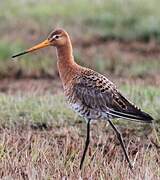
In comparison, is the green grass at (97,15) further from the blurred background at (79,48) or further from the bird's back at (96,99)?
the bird's back at (96,99)

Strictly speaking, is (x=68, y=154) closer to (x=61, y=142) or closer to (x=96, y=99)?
(x=61, y=142)

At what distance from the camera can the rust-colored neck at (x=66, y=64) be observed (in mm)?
6535

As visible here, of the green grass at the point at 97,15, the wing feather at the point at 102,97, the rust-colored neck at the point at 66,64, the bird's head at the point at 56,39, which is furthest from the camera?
the green grass at the point at 97,15

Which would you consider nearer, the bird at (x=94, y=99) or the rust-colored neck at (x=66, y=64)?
the bird at (x=94, y=99)

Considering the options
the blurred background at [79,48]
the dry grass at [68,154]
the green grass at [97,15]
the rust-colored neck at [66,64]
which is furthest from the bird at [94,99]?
the green grass at [97,15]

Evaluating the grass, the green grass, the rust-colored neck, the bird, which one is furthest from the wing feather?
the green grass

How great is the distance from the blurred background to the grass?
0.09 feet

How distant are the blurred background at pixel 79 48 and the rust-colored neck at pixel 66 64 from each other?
1271 mm

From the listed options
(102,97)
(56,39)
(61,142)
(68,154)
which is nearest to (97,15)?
(61,142)

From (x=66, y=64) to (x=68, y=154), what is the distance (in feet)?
2.68

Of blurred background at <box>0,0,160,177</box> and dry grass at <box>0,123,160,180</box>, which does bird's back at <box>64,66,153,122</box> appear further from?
blurred background at <box>0,0,160,177</box>

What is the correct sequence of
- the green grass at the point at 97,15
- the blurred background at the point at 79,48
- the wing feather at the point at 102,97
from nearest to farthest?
the wing feather at the point at 102,97
the blurred background at the point at 79,48
the green grass at the point at 97,15

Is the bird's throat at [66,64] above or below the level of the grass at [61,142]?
above

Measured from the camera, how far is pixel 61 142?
281 inches
